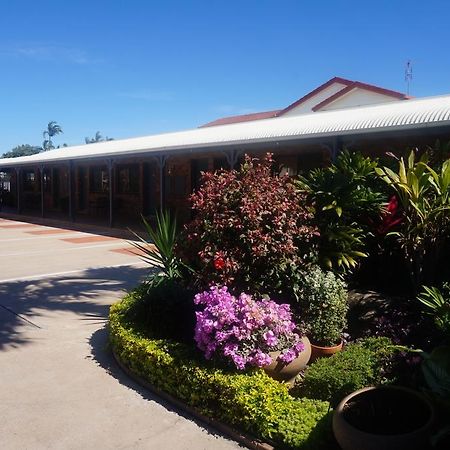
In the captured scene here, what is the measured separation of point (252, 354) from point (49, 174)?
25.3 metres

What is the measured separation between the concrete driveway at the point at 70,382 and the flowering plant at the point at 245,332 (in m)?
0.57

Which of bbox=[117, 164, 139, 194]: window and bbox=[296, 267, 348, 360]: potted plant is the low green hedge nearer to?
bbox=[296, 267, 348, 360]: potted plant

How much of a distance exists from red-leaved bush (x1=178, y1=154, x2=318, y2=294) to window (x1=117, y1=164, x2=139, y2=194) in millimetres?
15679

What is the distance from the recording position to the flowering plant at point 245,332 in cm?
368

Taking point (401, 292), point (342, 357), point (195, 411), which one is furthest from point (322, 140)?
point (195, 411)

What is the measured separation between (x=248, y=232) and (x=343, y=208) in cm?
159

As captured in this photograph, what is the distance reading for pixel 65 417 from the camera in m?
3.48

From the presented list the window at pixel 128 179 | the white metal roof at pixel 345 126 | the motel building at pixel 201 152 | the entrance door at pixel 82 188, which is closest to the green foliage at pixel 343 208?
the motel building at pixel 201 152

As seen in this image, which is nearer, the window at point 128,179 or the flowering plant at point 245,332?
the flowering plant at point 245,332

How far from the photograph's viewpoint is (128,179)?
20547 mm

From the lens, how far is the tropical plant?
493cm

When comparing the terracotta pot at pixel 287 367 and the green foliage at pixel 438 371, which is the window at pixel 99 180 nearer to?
the terracotta pot at pixel 287 367

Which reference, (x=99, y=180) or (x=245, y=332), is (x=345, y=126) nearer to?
(x=245, y=332)

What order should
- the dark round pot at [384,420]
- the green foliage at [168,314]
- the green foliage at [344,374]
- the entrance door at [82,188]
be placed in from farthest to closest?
the entrance door at [82,188], the green foliage at [168,314], the green foliage at [344,374], the dark round pot at [384,420]
